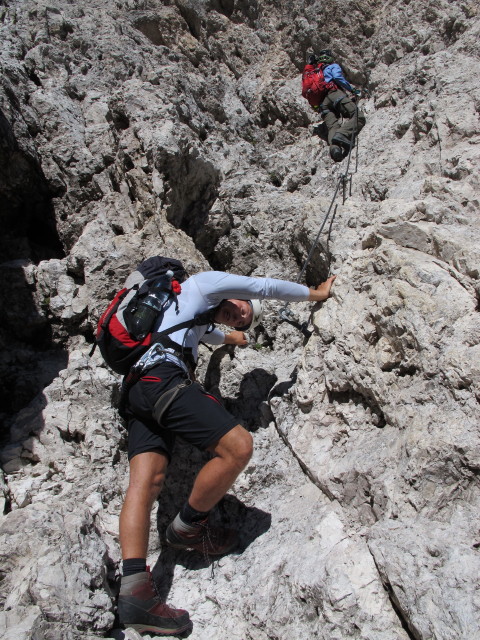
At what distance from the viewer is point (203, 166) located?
6855mm

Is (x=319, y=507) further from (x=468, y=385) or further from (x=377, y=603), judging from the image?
(x=468, y=385)

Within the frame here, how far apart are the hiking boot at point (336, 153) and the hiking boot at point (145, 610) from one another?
6363mm

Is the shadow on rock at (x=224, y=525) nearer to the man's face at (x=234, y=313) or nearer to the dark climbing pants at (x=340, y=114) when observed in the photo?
Answer: the man's face at (x=234, y=313)

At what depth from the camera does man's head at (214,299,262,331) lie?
4.69m

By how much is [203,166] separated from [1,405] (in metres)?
4.25

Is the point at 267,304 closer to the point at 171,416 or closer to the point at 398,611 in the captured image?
the point at 171,416

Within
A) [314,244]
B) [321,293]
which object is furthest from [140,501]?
[314,244]

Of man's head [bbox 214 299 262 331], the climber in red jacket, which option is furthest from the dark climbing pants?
man's head [bbox 214 299 262 331]

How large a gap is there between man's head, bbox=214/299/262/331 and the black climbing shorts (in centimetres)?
82

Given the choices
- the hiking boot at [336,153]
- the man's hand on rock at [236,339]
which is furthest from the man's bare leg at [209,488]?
the hiking boot at [336,153]

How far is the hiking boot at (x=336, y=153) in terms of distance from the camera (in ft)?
24.1

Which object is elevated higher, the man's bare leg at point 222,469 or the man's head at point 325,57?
the man's head at point 325,57

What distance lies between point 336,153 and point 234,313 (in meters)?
3.97

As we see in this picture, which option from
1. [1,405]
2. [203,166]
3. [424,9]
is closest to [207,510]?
[1,405]
